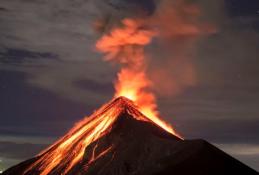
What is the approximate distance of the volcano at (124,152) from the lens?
111 m

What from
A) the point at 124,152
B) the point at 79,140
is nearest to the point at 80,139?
the point at 79,140

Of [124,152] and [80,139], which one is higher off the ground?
[80,139]

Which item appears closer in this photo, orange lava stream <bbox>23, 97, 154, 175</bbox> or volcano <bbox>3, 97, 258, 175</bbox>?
volcano <bbox>3, 97, 258, 175</bbox>

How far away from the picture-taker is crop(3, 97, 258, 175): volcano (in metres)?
111

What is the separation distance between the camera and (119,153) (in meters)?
128

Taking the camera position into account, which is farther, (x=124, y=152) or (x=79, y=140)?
(x=79, y=140)

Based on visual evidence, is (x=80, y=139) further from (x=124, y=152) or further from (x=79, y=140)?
(x=124, y=152)

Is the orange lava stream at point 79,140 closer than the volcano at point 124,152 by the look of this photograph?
No

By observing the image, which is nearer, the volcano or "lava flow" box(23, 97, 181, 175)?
the volcano

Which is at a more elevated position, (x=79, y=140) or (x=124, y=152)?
(x=79, y=140)

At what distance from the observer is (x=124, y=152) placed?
419 feet

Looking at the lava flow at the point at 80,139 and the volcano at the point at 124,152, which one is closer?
the volcano at the point at 124,152

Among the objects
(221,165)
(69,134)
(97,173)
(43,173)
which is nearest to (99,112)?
(69,134)

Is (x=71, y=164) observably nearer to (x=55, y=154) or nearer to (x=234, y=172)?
(x=55, y=154)
